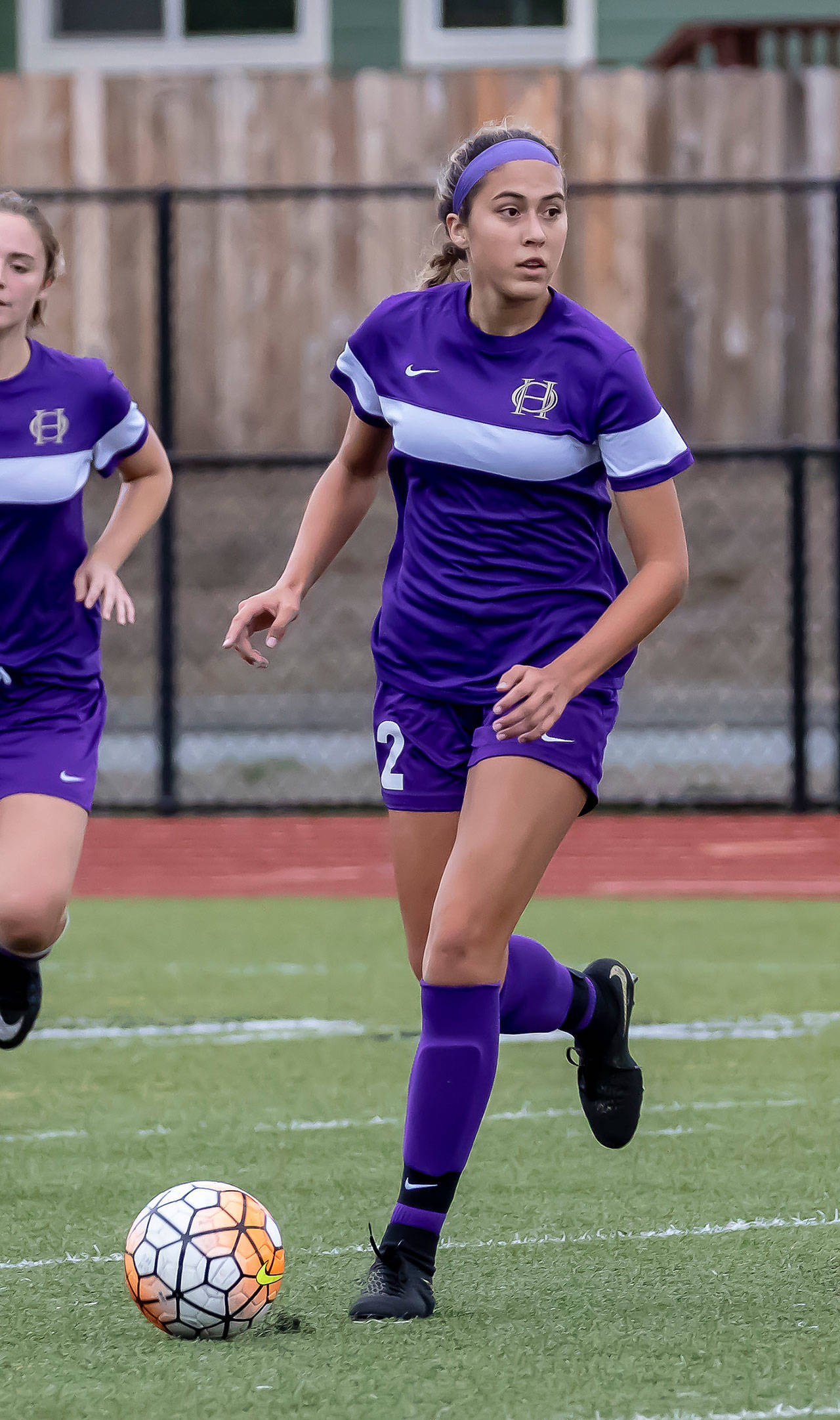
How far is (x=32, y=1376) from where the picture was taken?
3.26 m

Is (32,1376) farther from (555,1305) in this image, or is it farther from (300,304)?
(300,304)

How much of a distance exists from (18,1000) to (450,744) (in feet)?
6.35

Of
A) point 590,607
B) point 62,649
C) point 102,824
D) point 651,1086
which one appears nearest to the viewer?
point 590,607

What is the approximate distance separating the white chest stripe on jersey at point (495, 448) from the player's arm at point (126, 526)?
1.42 metres

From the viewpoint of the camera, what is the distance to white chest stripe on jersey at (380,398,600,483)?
150 inches

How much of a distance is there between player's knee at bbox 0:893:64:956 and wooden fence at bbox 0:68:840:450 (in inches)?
431

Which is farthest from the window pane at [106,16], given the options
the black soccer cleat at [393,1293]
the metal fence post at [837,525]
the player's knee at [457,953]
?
the black soccer cleat at [393,1293]

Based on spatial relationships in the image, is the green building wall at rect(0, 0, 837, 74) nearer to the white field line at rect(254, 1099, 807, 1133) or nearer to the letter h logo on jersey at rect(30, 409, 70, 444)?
the letter h logo on jersey at rect(30, 409, 70, 444)

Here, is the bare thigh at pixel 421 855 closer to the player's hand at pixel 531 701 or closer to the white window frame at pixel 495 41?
the player's hand at pixel 531 701

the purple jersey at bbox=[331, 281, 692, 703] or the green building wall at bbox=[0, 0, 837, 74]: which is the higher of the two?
the green building wall at bbox=[0, 0, 837, 74]

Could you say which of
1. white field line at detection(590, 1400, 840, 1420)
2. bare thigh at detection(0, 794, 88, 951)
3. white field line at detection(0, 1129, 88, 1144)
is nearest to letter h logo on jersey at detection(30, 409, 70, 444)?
bare thigh at detection(0, 794, 88, 951)

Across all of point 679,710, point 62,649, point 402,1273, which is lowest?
point 679,710

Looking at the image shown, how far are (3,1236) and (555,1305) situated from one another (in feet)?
4.00

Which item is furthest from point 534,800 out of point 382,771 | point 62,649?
point 62,649
